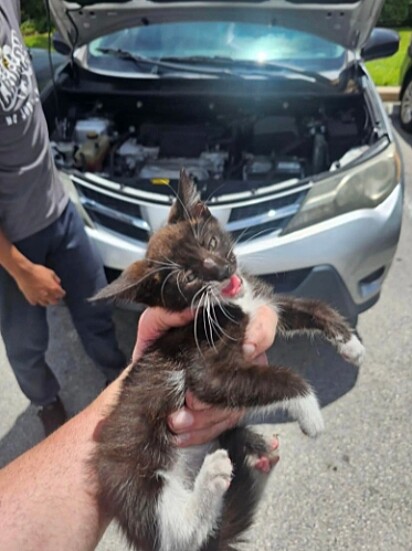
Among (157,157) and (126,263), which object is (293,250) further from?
(157,157)

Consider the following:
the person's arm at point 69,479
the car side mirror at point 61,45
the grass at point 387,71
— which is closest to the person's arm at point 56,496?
the person's arm at point 69,479

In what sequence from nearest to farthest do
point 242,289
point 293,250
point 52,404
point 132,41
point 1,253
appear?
point 242,289 < point 1,253 < point 293,250 < point 52,404 < point 132,41

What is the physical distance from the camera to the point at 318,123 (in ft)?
13.1

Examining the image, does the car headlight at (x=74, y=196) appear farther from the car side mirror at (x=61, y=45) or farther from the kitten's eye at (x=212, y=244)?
the car side mirror at (x=61, y=45)

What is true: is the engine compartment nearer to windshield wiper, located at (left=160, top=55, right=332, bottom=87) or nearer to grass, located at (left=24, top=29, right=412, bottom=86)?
windshield wiper, located at (left=160, top=55, right=332, bottom=87)

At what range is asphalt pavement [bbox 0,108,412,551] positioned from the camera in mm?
2473

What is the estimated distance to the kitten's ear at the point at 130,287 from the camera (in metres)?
1.61

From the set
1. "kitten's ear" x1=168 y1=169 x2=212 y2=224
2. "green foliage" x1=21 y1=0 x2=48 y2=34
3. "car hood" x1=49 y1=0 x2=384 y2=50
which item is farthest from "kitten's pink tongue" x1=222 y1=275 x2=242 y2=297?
"green foliage" x1=21 y1=0 x2=48 y2=34

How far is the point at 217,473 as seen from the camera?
1.80 meters

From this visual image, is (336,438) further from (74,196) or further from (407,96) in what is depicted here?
(407,96)

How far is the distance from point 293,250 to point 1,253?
136cm

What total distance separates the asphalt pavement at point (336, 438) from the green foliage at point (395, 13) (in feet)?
30.0

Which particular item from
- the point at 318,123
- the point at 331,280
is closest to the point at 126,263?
the point at 331,280

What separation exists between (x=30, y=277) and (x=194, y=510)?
129 centimetres
